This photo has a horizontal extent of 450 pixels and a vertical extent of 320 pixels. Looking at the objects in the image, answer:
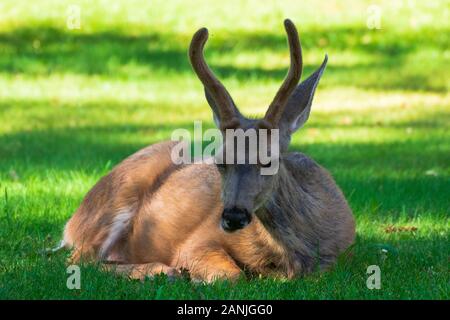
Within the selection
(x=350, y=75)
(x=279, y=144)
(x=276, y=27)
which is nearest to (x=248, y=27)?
(x=276, y=27)

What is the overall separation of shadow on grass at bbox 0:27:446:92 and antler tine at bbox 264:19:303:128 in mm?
10322

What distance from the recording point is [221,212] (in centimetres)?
673

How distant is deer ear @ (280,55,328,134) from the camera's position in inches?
259

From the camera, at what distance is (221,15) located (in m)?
21.4

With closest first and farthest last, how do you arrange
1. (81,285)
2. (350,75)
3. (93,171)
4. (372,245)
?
1. (81,285)
2. (372,245)
3. (93,171)
4. (350,75)

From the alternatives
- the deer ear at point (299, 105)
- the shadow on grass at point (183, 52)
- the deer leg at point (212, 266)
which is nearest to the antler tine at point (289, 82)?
the deer ear at point (299, 105)

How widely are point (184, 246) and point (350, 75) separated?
1083 cm

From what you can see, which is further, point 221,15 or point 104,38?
point 221,15

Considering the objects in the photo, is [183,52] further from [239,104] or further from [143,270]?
[143,270]

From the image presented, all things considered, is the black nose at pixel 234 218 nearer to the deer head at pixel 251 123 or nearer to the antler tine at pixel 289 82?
the deer head at pixel 251 123

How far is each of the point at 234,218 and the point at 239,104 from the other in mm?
9181

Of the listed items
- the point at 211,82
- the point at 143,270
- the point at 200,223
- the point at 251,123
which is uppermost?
the point at 211,82

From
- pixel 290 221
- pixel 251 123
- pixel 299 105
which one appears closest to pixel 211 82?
pixel 251 123

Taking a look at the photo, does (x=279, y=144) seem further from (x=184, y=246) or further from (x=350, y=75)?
(x=350, y=75)
